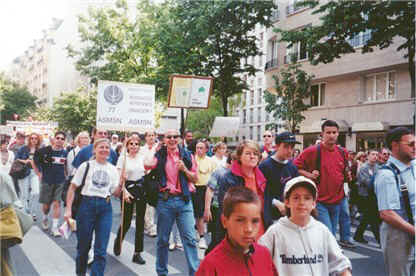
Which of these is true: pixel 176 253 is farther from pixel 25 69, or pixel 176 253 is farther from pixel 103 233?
pixel 25 69

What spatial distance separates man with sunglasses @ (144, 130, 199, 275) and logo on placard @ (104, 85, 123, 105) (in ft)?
7.22

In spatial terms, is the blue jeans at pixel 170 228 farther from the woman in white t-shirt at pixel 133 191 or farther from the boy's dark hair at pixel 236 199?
the boy's dark hair at pixel 236 199

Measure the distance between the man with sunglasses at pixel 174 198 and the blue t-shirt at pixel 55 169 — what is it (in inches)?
147

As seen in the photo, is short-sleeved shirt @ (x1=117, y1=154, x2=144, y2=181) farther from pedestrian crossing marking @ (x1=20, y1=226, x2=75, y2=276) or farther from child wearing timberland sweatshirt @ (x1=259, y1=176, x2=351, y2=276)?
child wearing timberland sweatshirt @ (x1=259, y1=176, x2=351, y2=276)

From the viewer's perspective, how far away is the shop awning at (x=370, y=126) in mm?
22750

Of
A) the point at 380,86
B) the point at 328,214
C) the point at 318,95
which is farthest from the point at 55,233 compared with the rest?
the point at 318,95

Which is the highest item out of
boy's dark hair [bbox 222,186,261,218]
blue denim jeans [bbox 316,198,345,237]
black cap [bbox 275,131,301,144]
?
black cap [bbox 275,131,301,144]

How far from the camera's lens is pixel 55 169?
883 centimetres

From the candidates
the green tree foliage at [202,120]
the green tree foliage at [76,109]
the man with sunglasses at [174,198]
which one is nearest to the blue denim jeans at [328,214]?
the man with sunglasses at [174,198]

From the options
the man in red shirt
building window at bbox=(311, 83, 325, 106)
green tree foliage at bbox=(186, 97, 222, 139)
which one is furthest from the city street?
green tree foliage at bbox=(186, 97, 222, 139)

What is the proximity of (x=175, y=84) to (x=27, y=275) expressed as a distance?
14.1 ft

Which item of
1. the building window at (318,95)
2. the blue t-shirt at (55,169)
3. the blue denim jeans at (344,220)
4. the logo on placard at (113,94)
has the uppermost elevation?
the building window at (318,95)

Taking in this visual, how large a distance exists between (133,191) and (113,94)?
5.68ft

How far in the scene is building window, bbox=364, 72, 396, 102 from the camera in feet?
76.3
